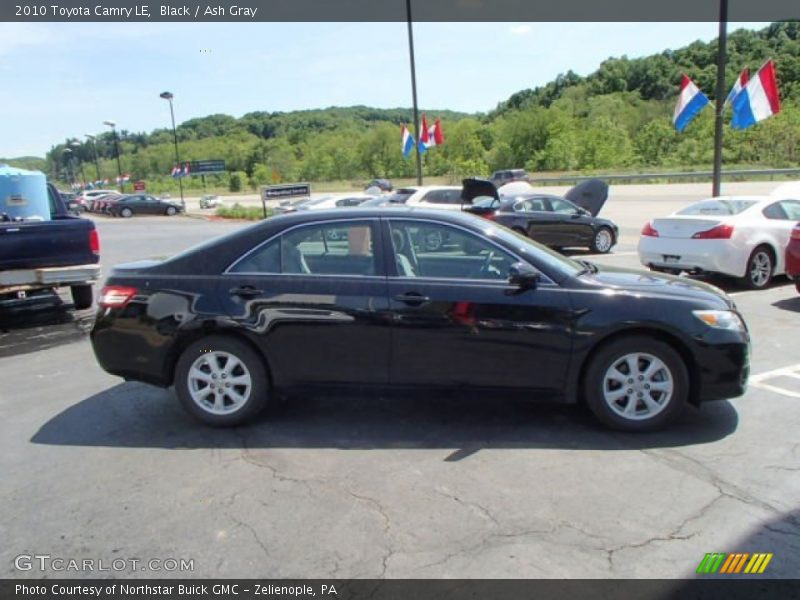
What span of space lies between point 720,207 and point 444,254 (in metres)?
7.12

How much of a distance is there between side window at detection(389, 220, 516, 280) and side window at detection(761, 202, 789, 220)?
22.9 feet

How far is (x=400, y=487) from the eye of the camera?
11.8 ft

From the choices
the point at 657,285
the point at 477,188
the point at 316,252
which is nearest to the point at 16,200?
the point at 477,188

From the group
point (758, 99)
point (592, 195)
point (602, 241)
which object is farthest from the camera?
point (592, 195)

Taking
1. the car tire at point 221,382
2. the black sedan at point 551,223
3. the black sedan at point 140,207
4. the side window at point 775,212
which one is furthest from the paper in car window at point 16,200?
the black sedan at point 140,207

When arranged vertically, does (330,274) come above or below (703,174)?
below

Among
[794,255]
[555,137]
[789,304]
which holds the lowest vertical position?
[789,304]

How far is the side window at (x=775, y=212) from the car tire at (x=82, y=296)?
10480mm

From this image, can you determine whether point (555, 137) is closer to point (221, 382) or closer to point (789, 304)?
point (789, 304)

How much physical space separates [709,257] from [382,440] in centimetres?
680

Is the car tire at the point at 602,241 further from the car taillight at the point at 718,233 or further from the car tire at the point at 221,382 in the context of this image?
the car tire at the point at 221,382

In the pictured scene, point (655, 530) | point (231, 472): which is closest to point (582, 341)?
point (655, 530)

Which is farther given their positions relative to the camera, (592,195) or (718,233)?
(592,195)

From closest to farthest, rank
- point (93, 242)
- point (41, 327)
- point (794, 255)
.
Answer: point (794, 255) → point (41, 327) → point (93, 242)
